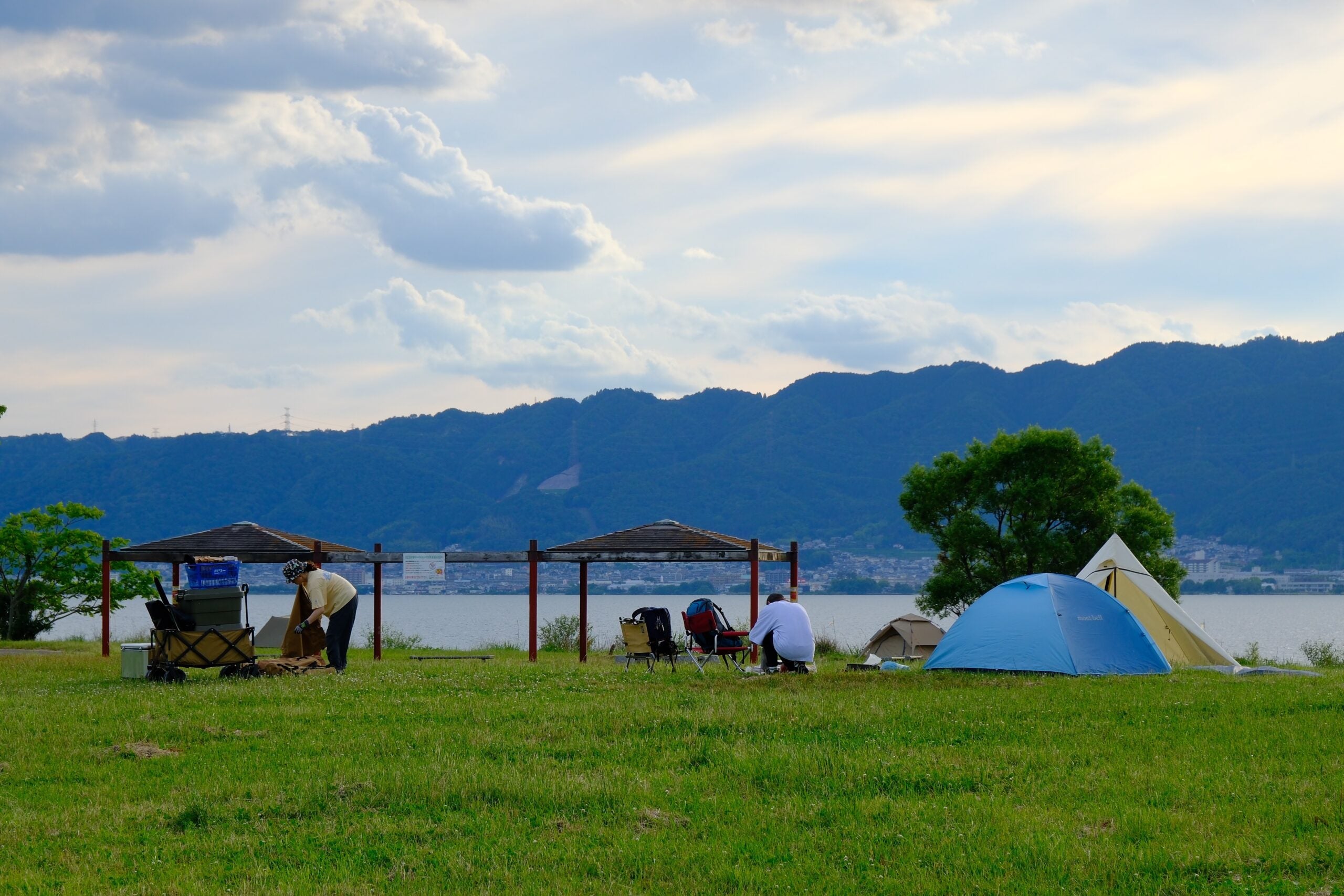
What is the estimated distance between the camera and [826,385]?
191 m

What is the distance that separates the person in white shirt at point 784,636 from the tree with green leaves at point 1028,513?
14.0 m

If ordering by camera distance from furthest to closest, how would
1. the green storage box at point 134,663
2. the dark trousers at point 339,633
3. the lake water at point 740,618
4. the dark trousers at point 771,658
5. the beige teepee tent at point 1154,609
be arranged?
the lake water at point 740,618, the beige teepee tent at point 1154,609, the dark trousers at point 771,658, the dark trousers at point 339,633, the green storage box at point 134,663

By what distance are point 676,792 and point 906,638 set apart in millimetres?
19219

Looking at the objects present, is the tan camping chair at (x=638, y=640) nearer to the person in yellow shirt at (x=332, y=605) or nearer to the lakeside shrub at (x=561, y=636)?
the person in yellow shirt at (x=332, y=605)

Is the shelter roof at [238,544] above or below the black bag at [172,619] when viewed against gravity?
above

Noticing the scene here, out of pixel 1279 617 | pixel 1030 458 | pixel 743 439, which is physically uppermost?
pixel 743 439

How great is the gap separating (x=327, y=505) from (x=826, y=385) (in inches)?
2994

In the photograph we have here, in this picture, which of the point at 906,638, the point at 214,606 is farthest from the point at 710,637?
the point at 906,638

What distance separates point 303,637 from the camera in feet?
59.0

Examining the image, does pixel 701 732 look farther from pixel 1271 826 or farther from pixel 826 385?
pixel 826 385

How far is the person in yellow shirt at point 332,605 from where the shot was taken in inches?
683

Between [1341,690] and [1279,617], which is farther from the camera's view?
[1279,617]

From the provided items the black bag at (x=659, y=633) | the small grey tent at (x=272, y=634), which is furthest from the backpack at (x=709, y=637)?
the small grey tent at (x=272, y=634)

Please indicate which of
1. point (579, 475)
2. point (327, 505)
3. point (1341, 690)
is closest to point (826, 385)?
point (579, 475)
